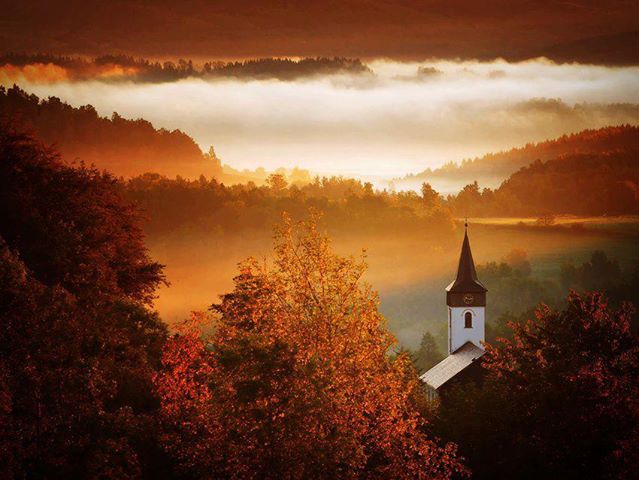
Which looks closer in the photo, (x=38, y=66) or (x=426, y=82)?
(x=38, y=66)

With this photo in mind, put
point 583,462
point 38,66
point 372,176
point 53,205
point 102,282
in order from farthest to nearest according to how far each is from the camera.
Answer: point 372,176
point 38,66
point 53,205
point 102,282
point 583,462

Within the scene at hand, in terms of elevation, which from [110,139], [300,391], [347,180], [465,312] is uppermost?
[110,139]

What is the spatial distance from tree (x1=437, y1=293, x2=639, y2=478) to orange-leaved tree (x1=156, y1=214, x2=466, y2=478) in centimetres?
387

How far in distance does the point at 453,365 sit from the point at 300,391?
4467cm

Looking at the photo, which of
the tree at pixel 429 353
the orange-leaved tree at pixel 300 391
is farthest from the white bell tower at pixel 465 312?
the orange-leaved tree at pixel 300 391

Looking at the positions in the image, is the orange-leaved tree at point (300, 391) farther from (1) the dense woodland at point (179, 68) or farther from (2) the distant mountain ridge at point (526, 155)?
(2) the distant mountain ridge at point (526, 155)

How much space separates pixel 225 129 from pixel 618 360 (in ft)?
227

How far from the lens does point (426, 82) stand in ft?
303

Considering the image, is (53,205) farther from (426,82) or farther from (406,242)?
(406,242)

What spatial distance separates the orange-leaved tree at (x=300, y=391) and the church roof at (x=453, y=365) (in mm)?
33877

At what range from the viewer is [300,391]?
22578 millimetres

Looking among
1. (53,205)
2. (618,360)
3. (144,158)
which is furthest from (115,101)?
(618,360)

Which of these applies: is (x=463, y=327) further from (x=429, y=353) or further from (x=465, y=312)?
(x=429, y=353)

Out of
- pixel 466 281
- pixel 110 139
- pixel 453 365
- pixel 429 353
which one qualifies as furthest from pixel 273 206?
pixel 453 365
